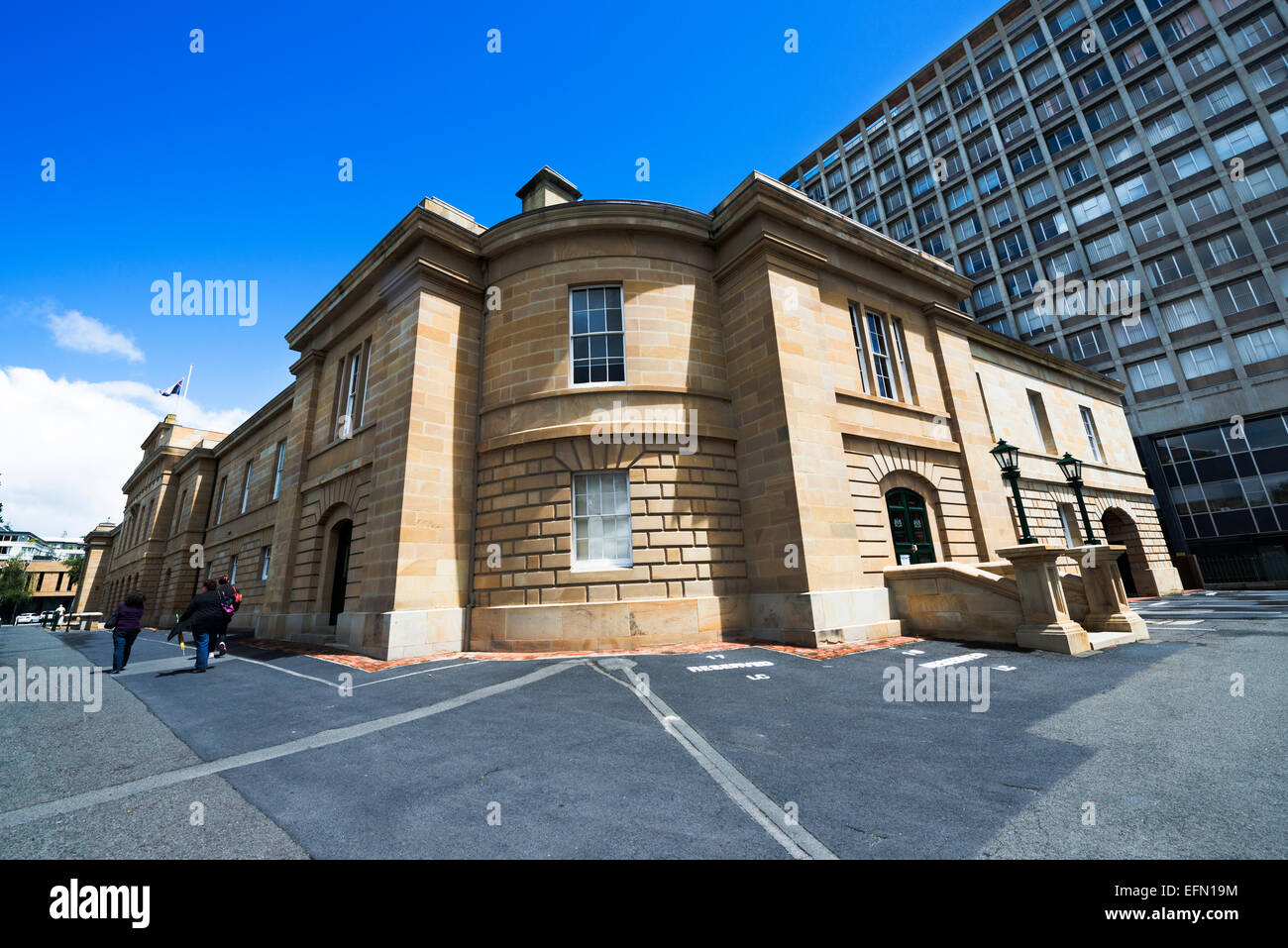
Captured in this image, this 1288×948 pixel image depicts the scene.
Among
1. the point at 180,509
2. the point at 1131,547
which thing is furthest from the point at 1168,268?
the point at 180,509

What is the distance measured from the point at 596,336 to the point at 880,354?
827 cm

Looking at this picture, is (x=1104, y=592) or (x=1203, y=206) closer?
(x=1104, y=592)

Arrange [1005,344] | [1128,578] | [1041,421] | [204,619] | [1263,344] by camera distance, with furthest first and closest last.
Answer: [1263,344], [1128,578], [1041,421], [1005,344], [204,619]

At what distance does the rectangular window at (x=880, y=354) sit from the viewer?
1415 cm

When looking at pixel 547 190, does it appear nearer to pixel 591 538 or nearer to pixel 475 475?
pixel 475 475

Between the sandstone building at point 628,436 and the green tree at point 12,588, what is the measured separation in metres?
83.8

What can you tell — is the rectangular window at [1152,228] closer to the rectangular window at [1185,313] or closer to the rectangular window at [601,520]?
the rectangular window at [1185,313]

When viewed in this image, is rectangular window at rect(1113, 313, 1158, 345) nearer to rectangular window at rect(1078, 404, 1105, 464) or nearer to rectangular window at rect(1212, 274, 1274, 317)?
rectangular window at rect(1212, 274, 1274, 317)

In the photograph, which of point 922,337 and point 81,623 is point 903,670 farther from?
point 81,623

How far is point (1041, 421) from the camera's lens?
2109 centimetres

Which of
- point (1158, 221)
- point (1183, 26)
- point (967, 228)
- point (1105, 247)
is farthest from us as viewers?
point (967, 228)

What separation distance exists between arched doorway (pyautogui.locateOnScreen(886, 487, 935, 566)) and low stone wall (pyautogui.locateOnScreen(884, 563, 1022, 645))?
135 centimetres

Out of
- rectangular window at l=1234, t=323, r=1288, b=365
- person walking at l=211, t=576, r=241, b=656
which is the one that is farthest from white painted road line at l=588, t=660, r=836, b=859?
rectangular window at l=1234, t=323, r=1288, b=365

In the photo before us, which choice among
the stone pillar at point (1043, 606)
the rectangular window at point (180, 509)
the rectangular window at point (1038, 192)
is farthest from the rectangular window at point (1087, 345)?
the rectangular window at point (180, 509)
